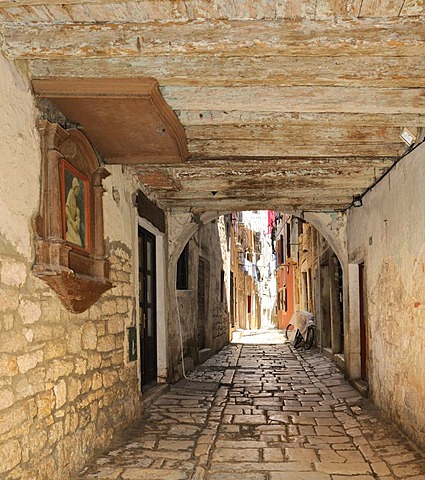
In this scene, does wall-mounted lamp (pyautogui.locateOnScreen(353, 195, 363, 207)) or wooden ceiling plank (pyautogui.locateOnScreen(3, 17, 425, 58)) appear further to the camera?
wall-mounted lamp (pyautogui.locateOnScreen(353, 195, 363, 207))

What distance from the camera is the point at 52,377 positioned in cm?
367

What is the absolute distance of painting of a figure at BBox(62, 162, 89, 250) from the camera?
3.86m

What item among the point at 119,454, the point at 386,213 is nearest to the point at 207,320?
the point at 386,213

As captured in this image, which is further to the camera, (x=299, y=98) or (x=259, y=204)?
(x=259, y=204)

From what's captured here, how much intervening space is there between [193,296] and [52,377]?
682 cm

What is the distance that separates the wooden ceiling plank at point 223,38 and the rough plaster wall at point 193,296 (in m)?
5.44

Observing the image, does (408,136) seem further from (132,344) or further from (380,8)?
(132,344)

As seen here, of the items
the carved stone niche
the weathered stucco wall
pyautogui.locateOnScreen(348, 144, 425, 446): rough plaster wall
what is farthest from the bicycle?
the carved stone niche

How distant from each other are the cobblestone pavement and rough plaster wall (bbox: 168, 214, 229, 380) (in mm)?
929

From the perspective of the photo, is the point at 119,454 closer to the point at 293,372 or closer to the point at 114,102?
the point at 114,102

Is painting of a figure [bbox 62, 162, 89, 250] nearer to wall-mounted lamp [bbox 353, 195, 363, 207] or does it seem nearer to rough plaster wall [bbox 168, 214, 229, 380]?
rough plaster wall [bbox 168, 214, 229, 380]

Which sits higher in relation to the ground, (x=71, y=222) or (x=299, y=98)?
(x=299, y=98)

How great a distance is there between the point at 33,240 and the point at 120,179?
2362mm

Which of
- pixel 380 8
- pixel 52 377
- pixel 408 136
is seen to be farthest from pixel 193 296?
pixel 380 8
